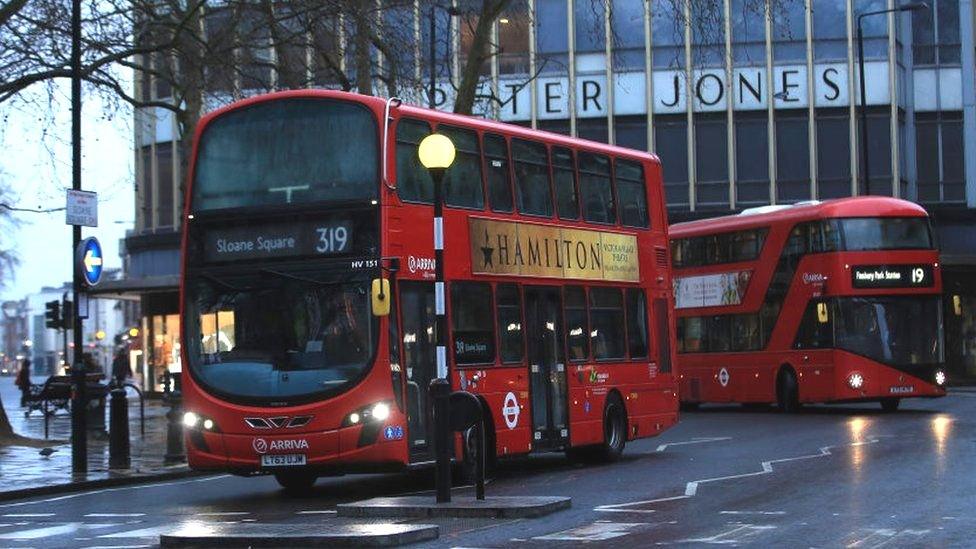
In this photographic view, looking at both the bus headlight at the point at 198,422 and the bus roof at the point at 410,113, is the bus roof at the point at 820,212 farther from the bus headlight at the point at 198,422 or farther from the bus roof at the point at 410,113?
the bus headlight at the point at 198,422

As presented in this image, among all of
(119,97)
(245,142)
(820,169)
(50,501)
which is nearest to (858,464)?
(245,142)

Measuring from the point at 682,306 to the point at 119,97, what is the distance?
14571mm

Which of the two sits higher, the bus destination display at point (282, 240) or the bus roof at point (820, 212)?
the bus roof at point (820, 212)

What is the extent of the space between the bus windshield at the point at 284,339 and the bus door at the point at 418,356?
27.9 inches

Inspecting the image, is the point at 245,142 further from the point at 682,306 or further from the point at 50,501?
the point at 682,306

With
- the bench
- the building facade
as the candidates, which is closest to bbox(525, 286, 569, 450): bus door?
the bench

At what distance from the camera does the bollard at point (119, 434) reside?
23.5m

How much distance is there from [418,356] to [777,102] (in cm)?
3426

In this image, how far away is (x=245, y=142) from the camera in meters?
18.4

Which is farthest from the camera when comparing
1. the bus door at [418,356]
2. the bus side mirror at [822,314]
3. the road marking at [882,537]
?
the bus side mirror at [822,314]

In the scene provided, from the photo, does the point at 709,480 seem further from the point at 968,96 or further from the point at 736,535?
the point at 968,96

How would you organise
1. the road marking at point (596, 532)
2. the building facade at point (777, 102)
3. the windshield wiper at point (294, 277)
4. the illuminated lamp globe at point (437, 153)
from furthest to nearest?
the building facade at point (777, 102)
the windshield wiper at point (294, 277)
the illuminated lamp globe at point (437, 153)
the road marking at point (596, 532)

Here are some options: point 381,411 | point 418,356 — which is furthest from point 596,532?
point 418,356

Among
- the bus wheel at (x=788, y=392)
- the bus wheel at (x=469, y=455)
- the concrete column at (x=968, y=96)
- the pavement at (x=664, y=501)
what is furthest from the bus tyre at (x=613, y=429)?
the concrete column at (x=968, y=96)
